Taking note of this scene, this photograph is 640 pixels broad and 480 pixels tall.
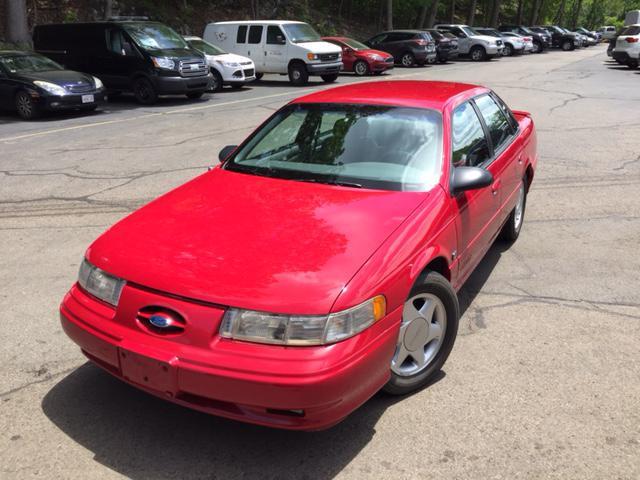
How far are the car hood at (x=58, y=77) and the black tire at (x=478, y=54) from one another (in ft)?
75.5

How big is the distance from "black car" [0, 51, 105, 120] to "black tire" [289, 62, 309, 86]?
7358mm

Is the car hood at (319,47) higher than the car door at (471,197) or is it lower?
lower

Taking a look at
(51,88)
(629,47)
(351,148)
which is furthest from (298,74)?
(351,148)

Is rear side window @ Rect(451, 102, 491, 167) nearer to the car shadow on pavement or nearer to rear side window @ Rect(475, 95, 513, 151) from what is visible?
rear side window @ Rect(475, 95, 513, 151)

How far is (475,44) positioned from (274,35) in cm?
1531

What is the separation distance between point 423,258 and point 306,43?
1837 centimetres

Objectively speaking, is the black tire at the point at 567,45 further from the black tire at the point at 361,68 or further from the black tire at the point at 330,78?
the black tire at the point at 330,78

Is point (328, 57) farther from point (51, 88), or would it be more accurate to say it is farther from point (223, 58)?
point (51, 88)

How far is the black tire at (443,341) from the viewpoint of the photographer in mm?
3256

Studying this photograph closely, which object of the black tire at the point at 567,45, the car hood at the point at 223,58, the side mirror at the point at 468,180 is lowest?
the black tire at the point at 567,45

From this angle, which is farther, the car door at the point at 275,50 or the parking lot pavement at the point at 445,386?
the car door at the point at 275,50

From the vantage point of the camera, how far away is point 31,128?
41.8 ft

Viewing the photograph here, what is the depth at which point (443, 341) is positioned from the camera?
3533 mm

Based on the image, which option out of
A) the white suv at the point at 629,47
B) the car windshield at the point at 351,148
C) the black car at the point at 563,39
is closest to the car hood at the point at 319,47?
the white suv at the point at 629,47
